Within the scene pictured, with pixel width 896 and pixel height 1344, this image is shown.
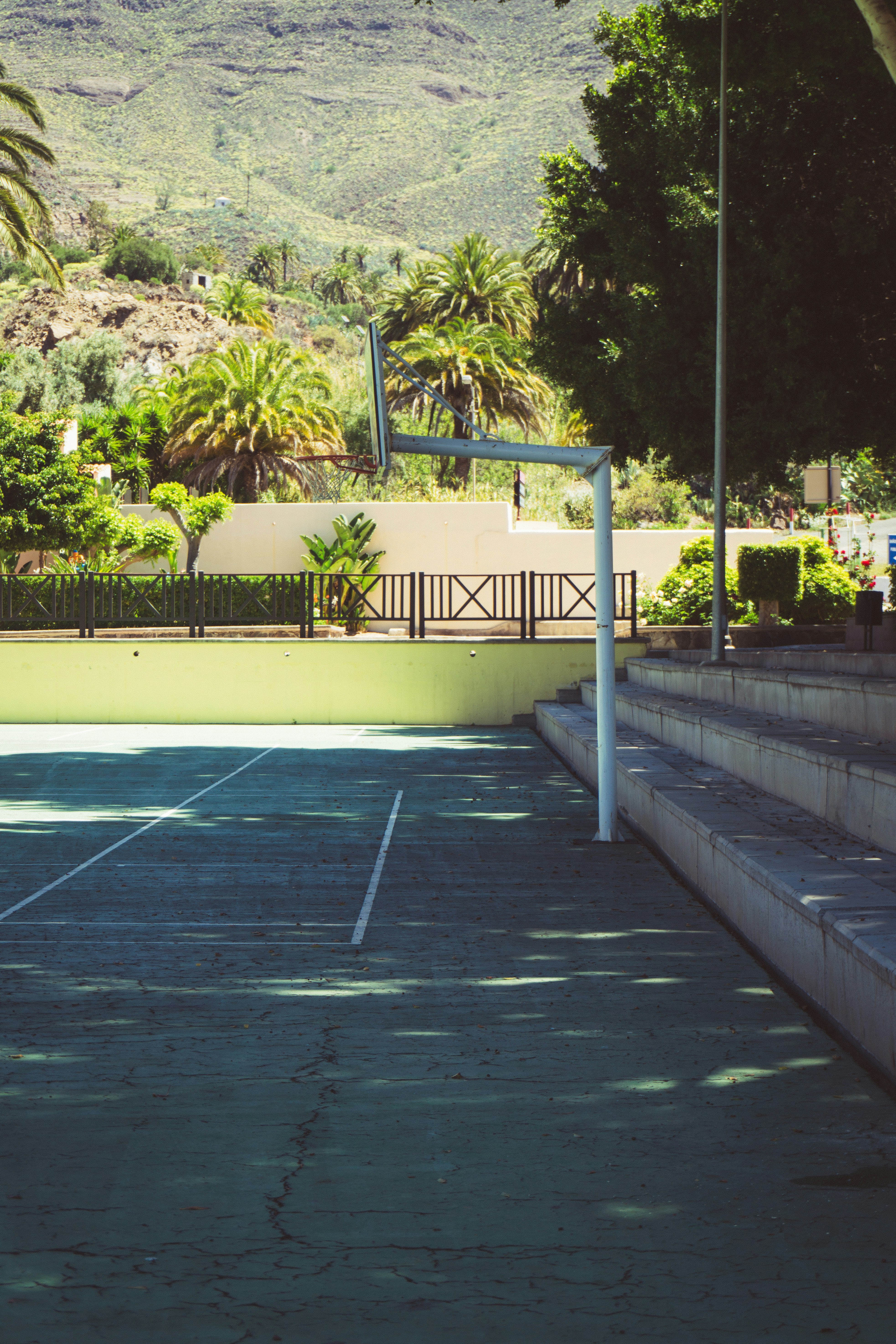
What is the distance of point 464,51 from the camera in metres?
156

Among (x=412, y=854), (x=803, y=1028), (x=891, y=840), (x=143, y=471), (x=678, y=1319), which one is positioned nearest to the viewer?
(x=678, y=1319)

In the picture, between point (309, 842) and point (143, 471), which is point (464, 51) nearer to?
point (143, 471)

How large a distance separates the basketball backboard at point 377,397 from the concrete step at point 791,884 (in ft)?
9.74

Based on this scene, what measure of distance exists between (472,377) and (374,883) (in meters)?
33.7

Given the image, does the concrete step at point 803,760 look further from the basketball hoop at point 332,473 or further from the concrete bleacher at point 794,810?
the basketball hoop at point 332,473

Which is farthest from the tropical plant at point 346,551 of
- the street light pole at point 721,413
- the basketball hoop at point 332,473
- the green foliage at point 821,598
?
the street light pole at point 721,413

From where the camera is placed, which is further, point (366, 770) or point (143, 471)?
point (143, 471)

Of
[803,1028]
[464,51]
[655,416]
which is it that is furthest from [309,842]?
[464,51]

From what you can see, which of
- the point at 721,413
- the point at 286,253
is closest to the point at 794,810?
the point at 721,413

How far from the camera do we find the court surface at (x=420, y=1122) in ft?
9.00

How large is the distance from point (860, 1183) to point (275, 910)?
4103mm

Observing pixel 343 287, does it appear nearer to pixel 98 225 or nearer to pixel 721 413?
pixel 98 225

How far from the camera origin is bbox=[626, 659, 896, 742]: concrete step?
800 cm

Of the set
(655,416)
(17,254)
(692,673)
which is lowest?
(692,673)
